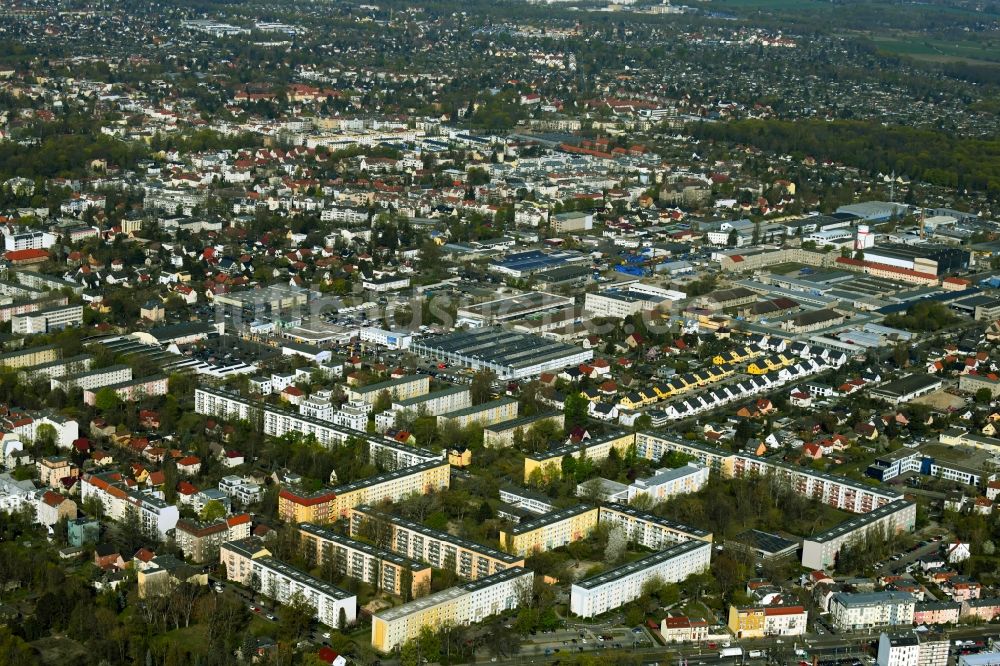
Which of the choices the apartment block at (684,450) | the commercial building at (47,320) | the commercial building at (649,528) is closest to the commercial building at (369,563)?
the commercial building at (649,528)

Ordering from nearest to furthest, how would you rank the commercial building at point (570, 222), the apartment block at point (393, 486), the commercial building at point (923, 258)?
the apartment block at point (393, 486) → the commercial building at point (923, 258) → the commercial building at point (570, 222)

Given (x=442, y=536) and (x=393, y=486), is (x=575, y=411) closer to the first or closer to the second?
(x=393, y=486)

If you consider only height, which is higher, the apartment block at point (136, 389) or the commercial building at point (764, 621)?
the commercial building at point (764, 621)

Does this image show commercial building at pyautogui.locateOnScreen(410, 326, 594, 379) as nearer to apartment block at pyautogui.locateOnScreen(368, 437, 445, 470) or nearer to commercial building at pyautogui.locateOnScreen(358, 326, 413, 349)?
commercial building at pyautogui.locateOnScreen(358, 326, 413, 349)

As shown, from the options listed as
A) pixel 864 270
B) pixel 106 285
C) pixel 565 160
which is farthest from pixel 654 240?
pixel 106 285

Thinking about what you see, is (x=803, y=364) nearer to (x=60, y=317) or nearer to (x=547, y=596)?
(x=547, y=596)

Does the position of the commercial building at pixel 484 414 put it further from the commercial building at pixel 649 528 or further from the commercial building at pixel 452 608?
the commercial building at pixel 452 608

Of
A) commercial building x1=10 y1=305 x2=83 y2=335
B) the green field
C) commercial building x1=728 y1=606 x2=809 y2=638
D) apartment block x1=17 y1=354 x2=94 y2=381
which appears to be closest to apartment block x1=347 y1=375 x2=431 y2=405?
apartment block x1=17 y1=354 x2=94 y2=381
